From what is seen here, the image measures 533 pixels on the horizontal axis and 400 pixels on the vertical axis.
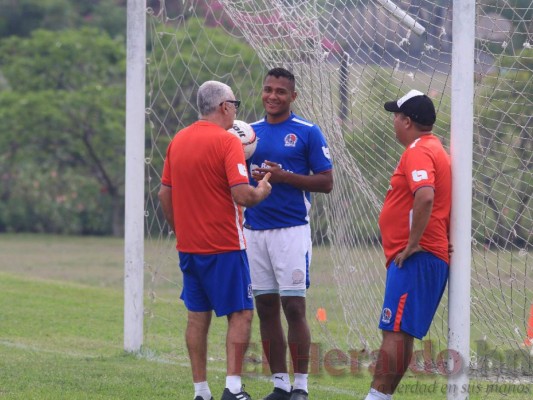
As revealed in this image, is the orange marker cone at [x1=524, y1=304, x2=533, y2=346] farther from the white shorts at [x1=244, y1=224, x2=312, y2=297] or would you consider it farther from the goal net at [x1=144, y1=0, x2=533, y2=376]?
the white shorts at [x1=244, y1=224, x2=312, y2=297]

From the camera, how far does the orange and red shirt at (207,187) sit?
6.41 metres

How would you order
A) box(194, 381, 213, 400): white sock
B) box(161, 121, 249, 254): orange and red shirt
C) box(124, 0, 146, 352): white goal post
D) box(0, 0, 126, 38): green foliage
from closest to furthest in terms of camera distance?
box(161, 121, 249, 254): orange and red shirt, box(194, 381, 213, 400): white sock, box(124, 0, 146, 352): white goal post, box(0, 0, 126, 38): green foliage

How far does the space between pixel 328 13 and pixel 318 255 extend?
2522 millimetres

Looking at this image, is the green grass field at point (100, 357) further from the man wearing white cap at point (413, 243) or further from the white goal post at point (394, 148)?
the man wearing white cap at point (413, 243)

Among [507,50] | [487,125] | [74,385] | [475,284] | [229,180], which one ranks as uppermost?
[507,50]

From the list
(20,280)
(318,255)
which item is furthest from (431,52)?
(20,280)

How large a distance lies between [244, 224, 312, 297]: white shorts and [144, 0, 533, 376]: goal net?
4.41 feet

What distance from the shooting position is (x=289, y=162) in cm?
699

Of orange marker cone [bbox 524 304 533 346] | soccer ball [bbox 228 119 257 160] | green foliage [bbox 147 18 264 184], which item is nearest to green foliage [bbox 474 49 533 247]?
orange marker cone [bbox 524 304 533 346]

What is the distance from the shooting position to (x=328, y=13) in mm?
8734

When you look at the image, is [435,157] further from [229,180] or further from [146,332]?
[146,332]

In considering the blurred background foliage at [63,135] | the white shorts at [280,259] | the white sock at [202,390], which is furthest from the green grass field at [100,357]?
the blurred background foliage at [63,135]

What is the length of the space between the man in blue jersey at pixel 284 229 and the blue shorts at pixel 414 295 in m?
0.95

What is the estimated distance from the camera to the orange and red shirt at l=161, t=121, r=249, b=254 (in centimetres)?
641
